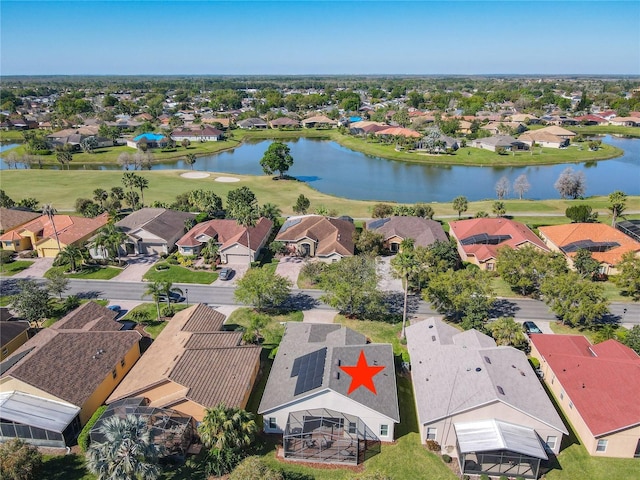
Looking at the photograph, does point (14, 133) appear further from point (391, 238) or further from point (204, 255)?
point (391, 238)

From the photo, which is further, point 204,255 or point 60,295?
point 204,255

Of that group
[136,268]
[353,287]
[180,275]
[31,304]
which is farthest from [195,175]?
[353,287]

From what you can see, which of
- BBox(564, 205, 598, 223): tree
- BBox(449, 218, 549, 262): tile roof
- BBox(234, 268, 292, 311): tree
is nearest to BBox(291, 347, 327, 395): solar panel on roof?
BBox(234, 268, 292, 311): tree

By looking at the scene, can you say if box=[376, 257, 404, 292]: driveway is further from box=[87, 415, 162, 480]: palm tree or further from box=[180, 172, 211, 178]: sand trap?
box=[180, 172, 211, 178]: sand trap

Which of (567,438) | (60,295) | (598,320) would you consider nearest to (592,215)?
(598,320)

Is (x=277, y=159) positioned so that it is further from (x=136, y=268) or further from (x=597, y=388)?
(x=597, y=388)

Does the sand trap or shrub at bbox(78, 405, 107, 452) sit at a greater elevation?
the sand trap

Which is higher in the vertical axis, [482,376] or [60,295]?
[482,376]
